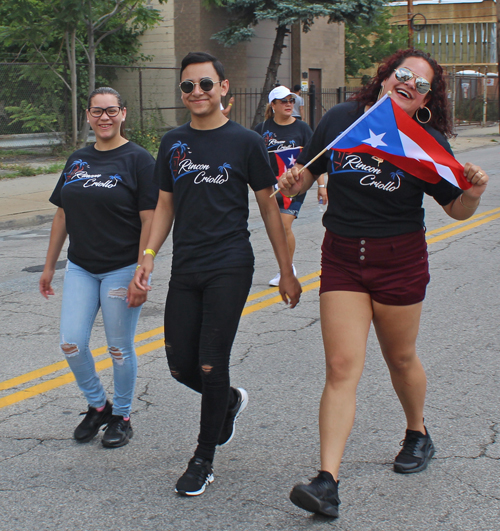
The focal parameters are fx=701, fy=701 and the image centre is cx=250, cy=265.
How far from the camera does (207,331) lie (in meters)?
3.19

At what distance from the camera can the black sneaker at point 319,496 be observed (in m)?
2.83

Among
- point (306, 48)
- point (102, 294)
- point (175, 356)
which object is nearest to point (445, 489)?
point (175, 356)

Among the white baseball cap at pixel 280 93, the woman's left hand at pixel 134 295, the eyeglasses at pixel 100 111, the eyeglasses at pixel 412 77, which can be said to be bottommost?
the woman's left hand at pixel 134 295

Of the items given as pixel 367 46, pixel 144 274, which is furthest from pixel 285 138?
pixel 367 46

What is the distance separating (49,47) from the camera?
21.7 metres

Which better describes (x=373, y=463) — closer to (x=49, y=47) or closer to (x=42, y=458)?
(x=42, y=458)

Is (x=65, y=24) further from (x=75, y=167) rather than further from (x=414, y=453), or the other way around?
(x=414, y=453)

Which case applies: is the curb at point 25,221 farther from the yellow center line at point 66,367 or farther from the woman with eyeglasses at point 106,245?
the woman with eyeglasses at point 106,245

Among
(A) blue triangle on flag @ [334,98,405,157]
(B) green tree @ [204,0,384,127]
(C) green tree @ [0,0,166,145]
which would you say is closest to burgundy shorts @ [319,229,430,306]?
(A) blue triangle on flag @ [334,98,405,157]

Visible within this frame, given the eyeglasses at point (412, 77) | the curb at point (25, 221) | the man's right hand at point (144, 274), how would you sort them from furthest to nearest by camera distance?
the curb at point (25, 221), the man's right hand at point (144, 274), the eyeglasses at point (412, 77)

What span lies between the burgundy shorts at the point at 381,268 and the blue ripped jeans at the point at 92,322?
43.3 inches

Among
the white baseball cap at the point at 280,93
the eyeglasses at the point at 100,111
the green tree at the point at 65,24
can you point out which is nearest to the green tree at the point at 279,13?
the green tree at the point at 65,24

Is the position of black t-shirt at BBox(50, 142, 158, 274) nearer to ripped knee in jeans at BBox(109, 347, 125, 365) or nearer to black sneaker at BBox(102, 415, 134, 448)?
ripped knee in jeans at BBox(109, 347, 125, 365)

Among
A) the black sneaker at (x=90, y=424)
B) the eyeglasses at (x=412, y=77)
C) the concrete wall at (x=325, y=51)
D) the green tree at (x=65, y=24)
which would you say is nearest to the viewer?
the eyeglasses at (x=412, y=77)
